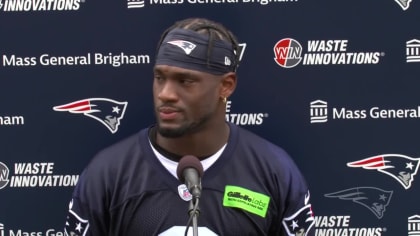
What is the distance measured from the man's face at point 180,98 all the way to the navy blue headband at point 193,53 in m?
0.02

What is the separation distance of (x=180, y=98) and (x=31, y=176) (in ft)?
2.88

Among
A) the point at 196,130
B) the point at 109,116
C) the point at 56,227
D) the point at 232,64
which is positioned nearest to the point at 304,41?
the point at 232,64

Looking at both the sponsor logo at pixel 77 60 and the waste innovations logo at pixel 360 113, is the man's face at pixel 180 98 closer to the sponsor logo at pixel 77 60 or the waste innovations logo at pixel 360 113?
the sponsor logo at pixel 77 60

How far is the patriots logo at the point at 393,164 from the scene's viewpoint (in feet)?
9.07

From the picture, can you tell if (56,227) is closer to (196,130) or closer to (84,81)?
(84,81)

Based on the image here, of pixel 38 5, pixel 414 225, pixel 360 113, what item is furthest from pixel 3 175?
pixel 414 225

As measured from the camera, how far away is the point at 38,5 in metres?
2.66

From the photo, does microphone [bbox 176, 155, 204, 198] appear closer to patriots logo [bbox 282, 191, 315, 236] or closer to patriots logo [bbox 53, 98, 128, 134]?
patriots logo [bbox 282, 191, 315, 236]

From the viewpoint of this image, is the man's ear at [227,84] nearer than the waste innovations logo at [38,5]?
Yes

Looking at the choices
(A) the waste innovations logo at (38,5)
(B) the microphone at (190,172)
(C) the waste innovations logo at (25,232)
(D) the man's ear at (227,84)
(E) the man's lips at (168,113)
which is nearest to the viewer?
(B) the microphone at (190,172)

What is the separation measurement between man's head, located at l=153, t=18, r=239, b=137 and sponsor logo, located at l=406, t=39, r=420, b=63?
821 mm

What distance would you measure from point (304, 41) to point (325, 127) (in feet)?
1.21

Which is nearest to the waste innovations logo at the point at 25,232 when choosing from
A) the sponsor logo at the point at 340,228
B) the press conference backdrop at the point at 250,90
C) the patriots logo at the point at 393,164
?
the press conference backdrop at the point at 250,90

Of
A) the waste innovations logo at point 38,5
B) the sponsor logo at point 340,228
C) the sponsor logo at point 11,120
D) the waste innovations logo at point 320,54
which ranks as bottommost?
the sponsor logo at point 340,228
